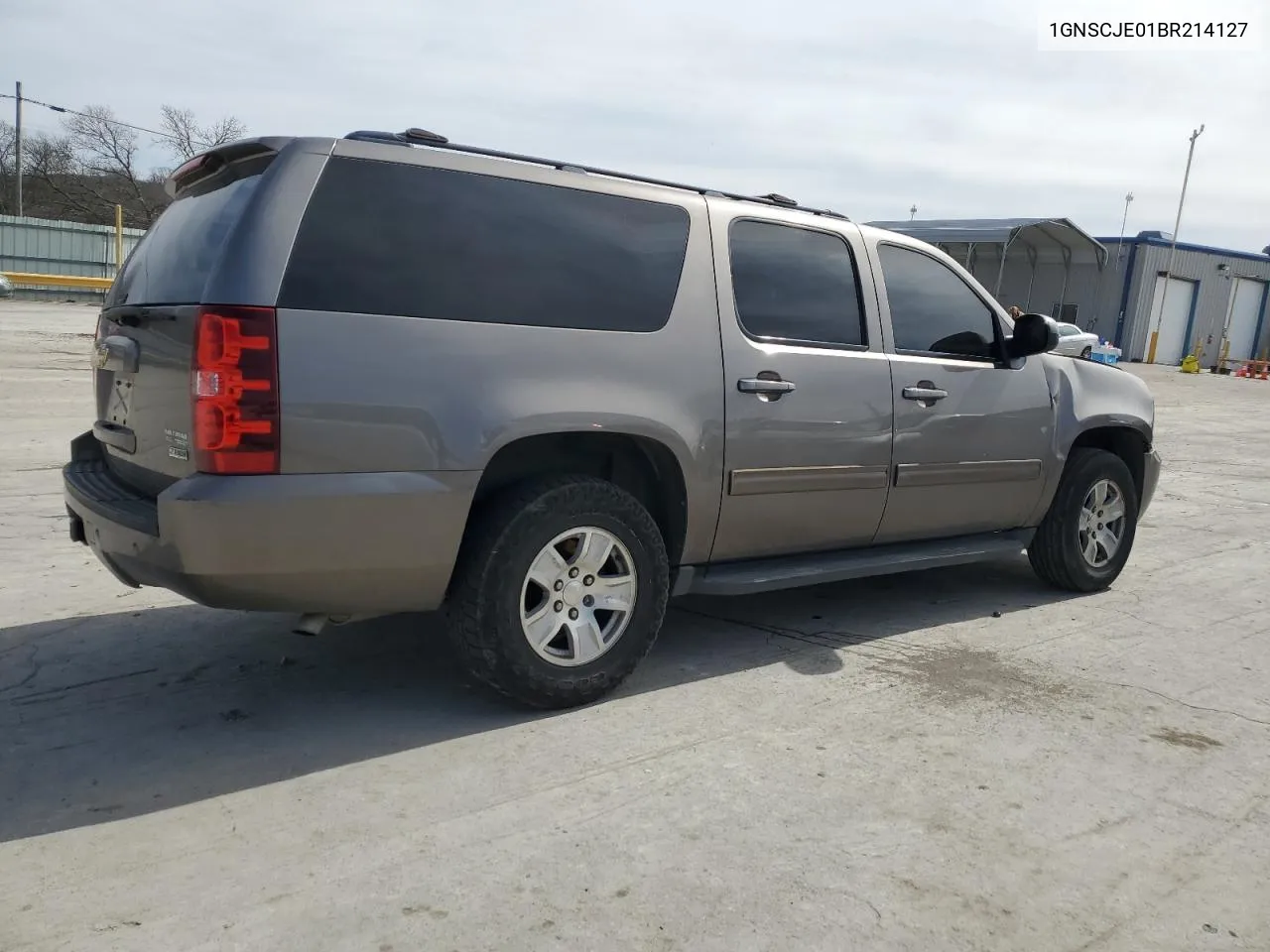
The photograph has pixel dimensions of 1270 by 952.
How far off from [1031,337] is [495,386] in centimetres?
293

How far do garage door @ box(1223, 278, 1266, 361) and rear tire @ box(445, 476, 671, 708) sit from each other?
45340 mm

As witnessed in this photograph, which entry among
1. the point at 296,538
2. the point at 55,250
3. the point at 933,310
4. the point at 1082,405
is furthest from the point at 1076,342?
the point at 55,250

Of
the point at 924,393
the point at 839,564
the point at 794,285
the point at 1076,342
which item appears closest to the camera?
the point at 794,285

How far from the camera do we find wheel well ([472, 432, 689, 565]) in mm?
3738

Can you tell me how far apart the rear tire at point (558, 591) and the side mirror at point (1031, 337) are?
2344mm

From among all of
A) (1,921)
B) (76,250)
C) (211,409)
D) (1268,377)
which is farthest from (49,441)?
(1268,377)

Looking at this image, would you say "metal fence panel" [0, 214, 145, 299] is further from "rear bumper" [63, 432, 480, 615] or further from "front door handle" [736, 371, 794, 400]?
"front door handle" [736, 371, 794, 400]

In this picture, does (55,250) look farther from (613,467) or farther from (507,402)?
(507,402)

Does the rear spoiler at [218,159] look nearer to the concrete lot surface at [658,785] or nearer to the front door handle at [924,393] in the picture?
the concrete lot surface at [658,785]

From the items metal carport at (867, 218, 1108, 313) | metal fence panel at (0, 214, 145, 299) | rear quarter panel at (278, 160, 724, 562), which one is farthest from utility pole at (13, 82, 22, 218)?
rear quarter panel at (278, 160, 724, 562)

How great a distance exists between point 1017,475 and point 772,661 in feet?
5.63

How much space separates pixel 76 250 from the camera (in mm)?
33094

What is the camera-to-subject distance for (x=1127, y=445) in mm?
6160

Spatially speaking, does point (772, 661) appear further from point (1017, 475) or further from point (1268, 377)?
point (1268, 377)
